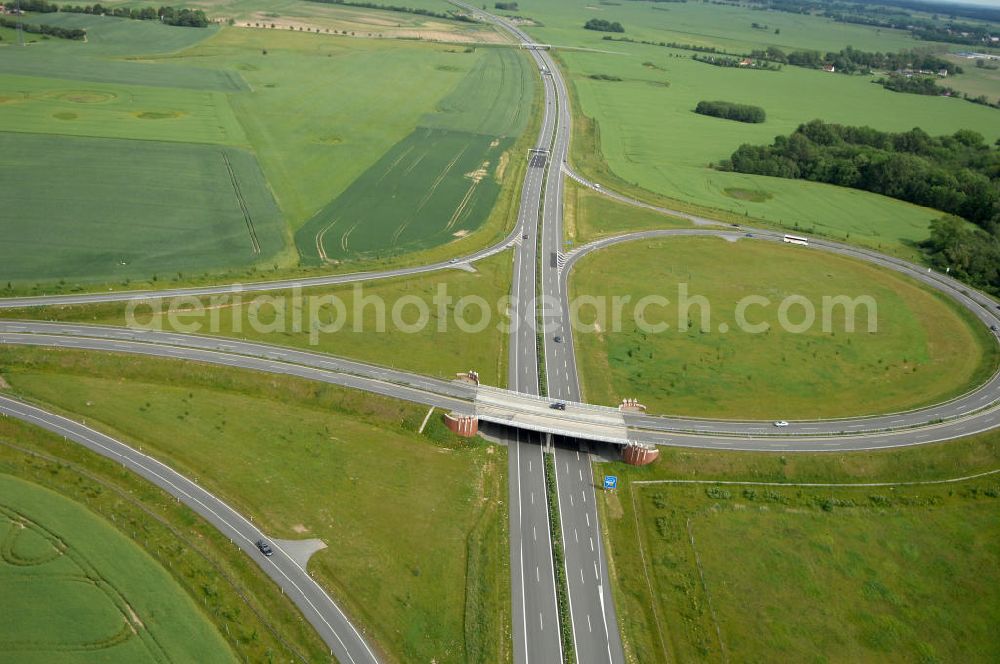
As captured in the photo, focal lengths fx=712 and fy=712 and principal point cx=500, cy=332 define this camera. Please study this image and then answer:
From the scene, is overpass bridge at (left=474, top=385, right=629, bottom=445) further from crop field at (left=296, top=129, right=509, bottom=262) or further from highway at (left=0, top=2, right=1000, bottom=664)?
crop field at (left=296, top=129, right=509, bottom=262)

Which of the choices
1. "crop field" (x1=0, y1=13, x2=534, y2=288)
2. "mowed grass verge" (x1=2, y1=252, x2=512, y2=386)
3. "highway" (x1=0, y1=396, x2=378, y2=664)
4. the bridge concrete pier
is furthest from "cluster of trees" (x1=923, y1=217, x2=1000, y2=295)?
"highway" (x1=0, y1=396, x2=378, y2=664)

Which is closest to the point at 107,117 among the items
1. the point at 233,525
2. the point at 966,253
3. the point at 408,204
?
the point at 408,204

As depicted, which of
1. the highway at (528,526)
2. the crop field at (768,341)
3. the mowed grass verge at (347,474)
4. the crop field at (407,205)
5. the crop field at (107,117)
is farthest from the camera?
the crop field at (107,117)

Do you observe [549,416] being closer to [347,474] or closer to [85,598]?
[347,474]

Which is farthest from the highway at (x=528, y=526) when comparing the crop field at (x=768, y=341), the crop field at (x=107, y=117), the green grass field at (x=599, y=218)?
the crop field at (x=107, y=117)

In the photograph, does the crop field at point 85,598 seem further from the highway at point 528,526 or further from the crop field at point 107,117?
the crop field at point 107,117
